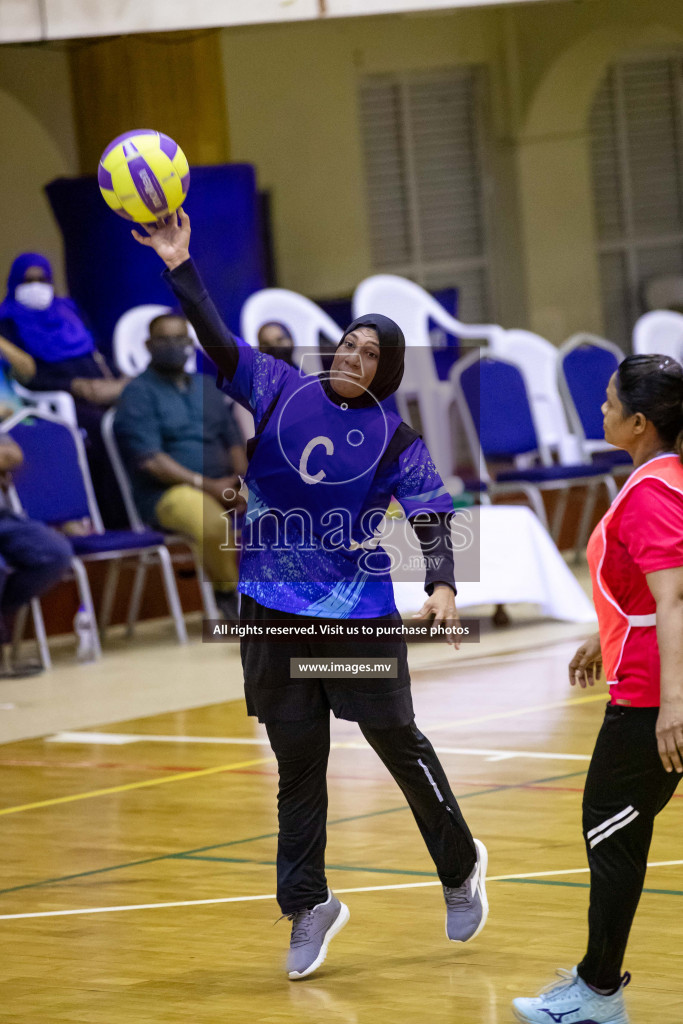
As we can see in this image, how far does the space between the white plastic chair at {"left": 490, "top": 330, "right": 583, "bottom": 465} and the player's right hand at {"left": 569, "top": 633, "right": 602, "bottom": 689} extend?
27.4 ft

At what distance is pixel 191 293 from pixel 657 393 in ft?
3.39

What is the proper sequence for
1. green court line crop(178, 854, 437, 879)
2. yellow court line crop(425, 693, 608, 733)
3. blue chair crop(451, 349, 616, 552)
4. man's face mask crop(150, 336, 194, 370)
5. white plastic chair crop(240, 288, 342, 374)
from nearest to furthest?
1. green court line crop(178, 854, 437, 879)
2. yellow court line crop(425, 693, 608, 733)
3. man's face mask crop(150, 336, 194, 370)
4. blue chair crop(451, 349, 616, 552)
5. white plastic chair crop(240, 288, 342, 374)

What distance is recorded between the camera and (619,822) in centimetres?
302

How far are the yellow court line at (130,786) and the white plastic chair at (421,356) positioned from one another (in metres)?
3.90

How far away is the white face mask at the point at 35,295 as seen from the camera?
10.0m

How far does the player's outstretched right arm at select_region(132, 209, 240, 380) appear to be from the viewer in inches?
139

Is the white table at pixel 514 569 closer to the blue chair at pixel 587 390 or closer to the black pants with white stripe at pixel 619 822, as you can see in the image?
the blue chair at pixel 587 390

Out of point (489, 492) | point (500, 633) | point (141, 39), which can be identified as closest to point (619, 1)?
point (141, 39)

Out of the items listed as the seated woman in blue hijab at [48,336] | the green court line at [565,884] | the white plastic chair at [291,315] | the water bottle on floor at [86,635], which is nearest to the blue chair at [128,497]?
the seated woman in blue hijab at [48,336]

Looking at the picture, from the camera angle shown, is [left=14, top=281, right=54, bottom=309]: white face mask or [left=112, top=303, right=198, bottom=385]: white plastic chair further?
[left=112, top=303, right=198, bottom=385]: white plastic chair

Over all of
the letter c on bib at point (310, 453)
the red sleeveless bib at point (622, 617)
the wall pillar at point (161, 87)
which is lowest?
the red sleeveless bib at point (622, 617)

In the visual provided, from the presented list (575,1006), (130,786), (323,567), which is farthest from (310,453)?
(130,786)

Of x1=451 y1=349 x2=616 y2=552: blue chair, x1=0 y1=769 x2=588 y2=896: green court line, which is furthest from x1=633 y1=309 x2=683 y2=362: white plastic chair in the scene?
x1=0 y1=769 x2=588 y2=896: green court line

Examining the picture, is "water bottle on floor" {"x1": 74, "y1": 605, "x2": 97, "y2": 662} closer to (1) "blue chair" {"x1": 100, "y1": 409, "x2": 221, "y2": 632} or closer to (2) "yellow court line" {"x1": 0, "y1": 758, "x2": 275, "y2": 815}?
(1) "blue chair" {"x1": 100, "y1": 409, "x2": 221, "y2": 632}
